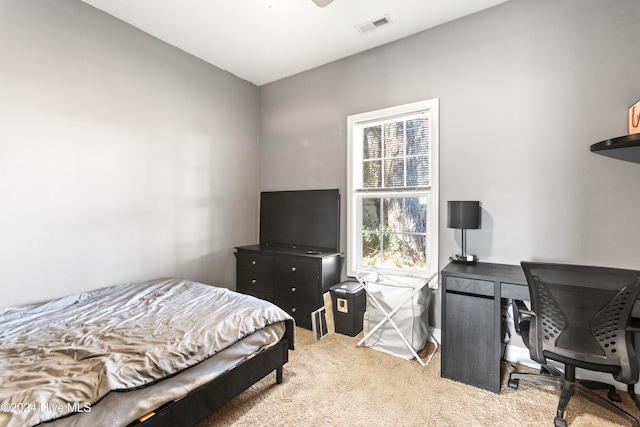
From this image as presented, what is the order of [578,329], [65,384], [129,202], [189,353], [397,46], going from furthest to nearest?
[397,46], [129,202], [578,329], [189,353], [65,384]

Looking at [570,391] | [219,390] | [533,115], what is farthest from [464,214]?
[219,390]

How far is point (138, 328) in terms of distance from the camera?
176 centimetres

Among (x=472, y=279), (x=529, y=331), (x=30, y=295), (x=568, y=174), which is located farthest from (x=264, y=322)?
(x=568, y=174)

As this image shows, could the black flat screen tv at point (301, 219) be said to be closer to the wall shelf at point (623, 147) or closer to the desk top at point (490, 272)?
the desk top at point (490, 272)

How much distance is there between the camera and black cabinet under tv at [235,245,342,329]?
309 centimetres

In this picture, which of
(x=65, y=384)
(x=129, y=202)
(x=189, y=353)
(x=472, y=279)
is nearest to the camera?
(x=65, y=384)

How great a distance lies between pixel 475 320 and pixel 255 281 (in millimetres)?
2426

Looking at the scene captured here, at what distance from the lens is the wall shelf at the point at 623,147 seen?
1.58 m

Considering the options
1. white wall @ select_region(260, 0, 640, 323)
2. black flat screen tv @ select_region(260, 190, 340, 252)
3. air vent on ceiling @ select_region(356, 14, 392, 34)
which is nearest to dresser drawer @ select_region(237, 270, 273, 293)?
black flat screen tv @ select_region(260, 190, 340, 252)

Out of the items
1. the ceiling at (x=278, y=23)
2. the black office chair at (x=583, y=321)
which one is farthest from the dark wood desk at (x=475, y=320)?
the ceiling at (x=278, y=23)

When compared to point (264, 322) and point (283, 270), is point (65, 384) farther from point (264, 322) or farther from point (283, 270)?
point (283, 270)

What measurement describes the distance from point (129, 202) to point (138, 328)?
1.52m

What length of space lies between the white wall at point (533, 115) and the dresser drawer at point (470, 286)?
55cm

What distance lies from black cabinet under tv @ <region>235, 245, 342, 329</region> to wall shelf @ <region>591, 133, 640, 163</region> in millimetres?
2324
